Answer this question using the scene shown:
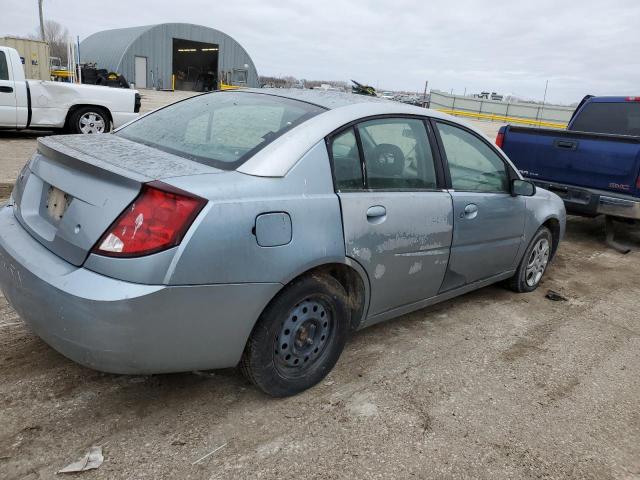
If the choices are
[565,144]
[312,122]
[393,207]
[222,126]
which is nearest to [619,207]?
[565,144]

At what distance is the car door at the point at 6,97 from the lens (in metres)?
9.71

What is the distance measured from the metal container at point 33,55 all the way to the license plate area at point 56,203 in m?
20.5

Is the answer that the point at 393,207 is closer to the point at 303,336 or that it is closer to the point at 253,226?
the point at 303,336

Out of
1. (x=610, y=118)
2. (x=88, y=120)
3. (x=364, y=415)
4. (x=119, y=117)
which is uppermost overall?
(x=610, y=118)

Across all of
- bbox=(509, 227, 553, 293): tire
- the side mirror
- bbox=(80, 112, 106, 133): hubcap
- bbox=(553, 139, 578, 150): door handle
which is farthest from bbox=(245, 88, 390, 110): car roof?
bbox=(80, 112, 106, 133): hubcap

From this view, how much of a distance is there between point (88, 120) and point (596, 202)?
379 inches

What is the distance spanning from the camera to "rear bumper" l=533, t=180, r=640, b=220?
19.1 ft

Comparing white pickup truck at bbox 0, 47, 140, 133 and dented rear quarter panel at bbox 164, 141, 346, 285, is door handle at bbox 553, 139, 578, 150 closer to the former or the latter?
dented rear quarter panel at bbox 164, 141, 346, 285

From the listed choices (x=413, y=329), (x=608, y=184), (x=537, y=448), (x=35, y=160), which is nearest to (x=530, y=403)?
(x=537, y=448)

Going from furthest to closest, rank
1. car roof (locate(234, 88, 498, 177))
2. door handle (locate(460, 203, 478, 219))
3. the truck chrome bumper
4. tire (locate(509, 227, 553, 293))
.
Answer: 1. the truck chrome bumper
2. tire (locate(509, 227, 553, 293))
3. door handle (locate(460, 203, 478, 219))
4. car roof (locate(234, 88, 498, 177))

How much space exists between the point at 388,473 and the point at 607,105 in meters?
7.59

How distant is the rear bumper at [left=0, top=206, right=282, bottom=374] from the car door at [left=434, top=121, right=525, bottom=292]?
1623 mm

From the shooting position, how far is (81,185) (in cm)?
229

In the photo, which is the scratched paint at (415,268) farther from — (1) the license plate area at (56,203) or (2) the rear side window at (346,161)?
(1) the license plate area at (56,203)
